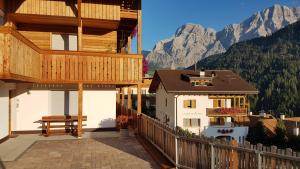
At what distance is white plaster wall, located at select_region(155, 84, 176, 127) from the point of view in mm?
49156

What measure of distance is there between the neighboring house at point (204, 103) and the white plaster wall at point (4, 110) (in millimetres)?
32150

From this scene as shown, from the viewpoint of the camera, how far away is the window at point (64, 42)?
19.2 m

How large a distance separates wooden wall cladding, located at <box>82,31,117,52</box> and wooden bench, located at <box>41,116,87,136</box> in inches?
178

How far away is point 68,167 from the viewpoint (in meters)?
10.8

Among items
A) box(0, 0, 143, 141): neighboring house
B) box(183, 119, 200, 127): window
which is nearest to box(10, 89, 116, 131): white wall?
box(0, 0, 143, 141): neighboring house

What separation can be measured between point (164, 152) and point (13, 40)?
7.04m

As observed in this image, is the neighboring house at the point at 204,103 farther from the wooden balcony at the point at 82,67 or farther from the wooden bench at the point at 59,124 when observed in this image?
the wooden balcony at the point at 82,67

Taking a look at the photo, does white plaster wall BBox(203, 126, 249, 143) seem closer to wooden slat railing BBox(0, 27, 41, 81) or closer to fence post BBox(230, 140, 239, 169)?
wooden slat railing BBox(0, 27, 41, 81)

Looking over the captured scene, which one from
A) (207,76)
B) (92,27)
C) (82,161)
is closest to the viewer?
(82,161)

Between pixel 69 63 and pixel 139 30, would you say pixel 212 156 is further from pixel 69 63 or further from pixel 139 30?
pixel 139 30

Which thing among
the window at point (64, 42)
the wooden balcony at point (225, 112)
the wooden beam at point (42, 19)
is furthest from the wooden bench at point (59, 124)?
the wooden balcony at point (225, 112)

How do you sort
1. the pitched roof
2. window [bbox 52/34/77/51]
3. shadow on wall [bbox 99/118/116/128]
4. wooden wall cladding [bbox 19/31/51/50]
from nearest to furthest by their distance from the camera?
1. wooden wall cladding [bbox 19/31/51/50]
2. window [bbox 52/34/77/51]
3. shadow on wall [bbox 99/118/116/128]
4. the pitched roof

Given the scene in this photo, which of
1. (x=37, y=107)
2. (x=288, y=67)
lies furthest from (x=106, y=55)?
(x=288, y=67)

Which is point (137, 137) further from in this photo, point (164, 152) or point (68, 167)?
point (68, 167)
